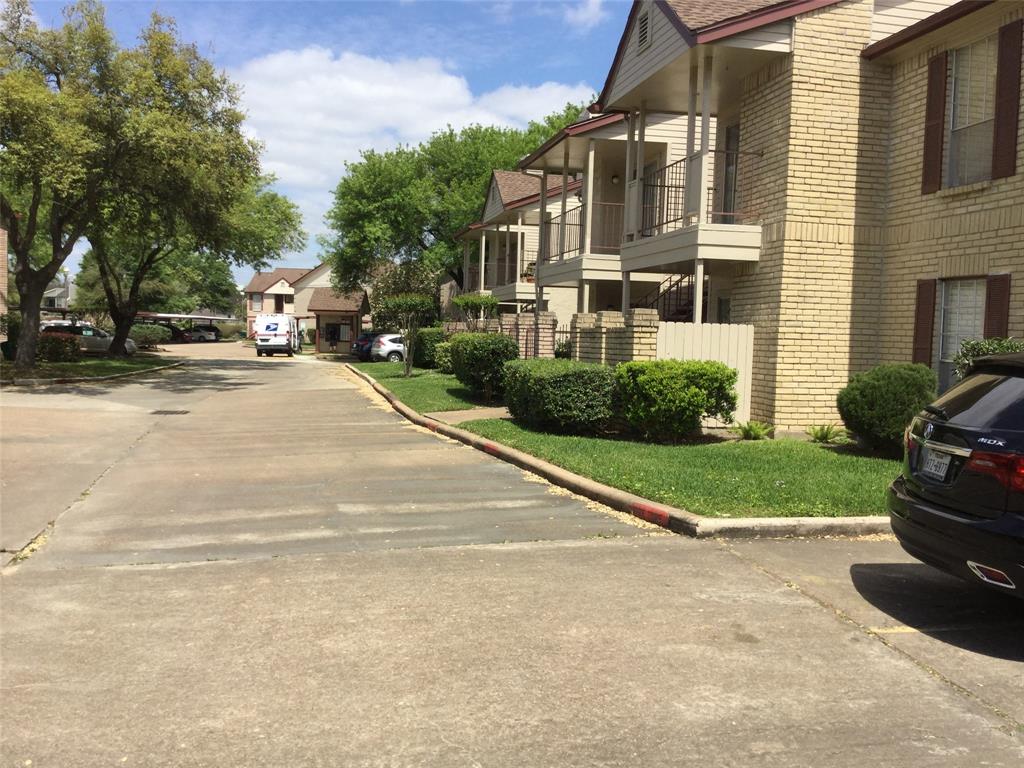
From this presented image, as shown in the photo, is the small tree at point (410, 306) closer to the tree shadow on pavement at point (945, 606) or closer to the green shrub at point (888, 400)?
the green shrub at point (888, 400)

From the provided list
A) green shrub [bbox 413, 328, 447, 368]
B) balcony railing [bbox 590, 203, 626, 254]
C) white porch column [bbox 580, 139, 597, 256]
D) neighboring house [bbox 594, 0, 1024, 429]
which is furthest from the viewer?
green shrub [bbox 413, 328, 447, 368]

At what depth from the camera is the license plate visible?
4.88 metres

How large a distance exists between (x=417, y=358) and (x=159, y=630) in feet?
88.9

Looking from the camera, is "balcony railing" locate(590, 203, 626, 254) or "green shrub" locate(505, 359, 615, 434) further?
"balcony railing" locate(590, 203, 626, 254)

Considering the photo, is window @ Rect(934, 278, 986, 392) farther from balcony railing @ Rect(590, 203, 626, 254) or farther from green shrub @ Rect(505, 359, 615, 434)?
balcony railing @ Rect(590, 203, 626, 254)

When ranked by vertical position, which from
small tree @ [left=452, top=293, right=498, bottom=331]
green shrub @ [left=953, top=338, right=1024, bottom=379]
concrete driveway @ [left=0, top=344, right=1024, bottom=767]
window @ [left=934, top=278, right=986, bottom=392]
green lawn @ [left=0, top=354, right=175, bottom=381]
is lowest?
concrete driveway @ [left=0, top=344, right=1024, bottom=767]

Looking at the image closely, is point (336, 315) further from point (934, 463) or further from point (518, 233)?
point (934, 463)

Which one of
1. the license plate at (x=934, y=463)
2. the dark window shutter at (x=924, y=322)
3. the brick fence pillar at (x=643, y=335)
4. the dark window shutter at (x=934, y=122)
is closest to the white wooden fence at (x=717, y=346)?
the brick fence pillar at (x=643, y=335)

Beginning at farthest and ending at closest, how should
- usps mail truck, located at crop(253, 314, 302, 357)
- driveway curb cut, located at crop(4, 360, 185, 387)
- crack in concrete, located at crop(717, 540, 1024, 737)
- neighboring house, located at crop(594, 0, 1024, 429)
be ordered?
usps mail truck, located at crop(253, 314, 302, 357)
driveway curb cut, located at crop(4, 360, 185, 387)
neighboring house, located at crop(594, 0, 1024, 429)
crack in concrete, located at crop(717, 540, 1024, 737)

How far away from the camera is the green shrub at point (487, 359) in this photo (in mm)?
17328

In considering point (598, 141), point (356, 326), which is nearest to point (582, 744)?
point (598, 141)

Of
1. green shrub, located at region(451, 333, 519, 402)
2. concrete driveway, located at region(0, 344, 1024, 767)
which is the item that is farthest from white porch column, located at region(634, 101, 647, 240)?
concrete driveway, located at region(0, 344, 1024, 767)

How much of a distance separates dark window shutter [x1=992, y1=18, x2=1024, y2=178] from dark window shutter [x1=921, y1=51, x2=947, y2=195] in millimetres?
895

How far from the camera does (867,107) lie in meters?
12.4
